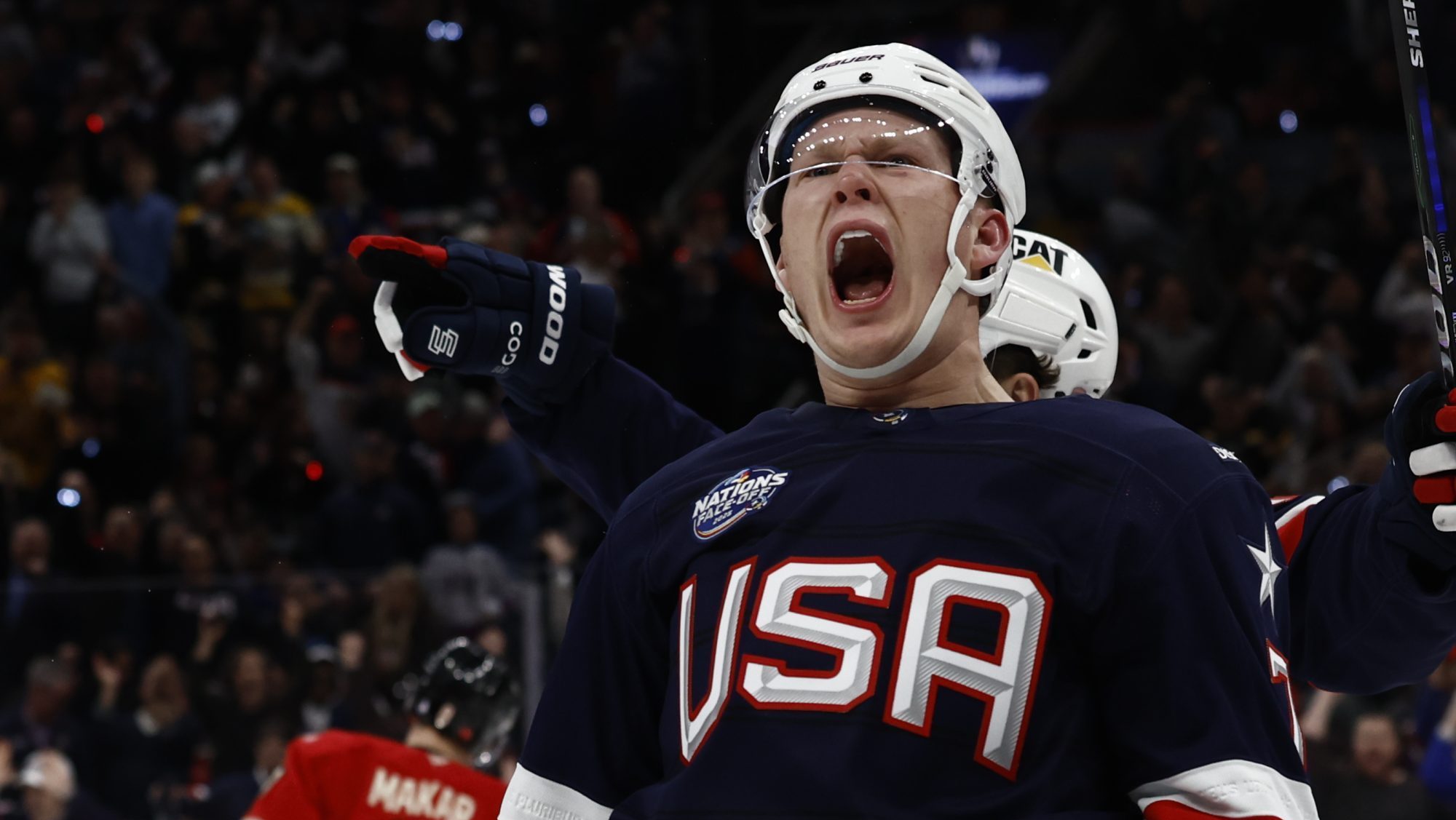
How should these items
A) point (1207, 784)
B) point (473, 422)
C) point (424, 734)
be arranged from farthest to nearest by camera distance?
point (473, 422) → point (424, 734) → point (1207, 784)

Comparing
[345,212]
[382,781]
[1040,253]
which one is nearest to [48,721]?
[382,781]

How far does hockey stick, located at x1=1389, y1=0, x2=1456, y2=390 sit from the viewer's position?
197 centimetres

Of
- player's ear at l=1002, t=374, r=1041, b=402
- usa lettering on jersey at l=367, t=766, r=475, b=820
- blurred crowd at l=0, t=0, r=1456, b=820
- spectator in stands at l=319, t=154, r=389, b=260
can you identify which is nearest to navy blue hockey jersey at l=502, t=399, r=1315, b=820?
player's ear at l=1002, t=374, r=1041, b=402

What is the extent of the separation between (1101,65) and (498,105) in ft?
11.7

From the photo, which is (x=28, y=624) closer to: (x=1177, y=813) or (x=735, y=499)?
(x=735, y=499)

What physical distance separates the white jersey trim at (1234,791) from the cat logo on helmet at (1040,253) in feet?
4.32

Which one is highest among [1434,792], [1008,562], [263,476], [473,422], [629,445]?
[1008,562]

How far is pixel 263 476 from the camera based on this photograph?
8828 mm

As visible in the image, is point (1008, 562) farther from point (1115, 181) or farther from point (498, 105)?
point (498, 105)

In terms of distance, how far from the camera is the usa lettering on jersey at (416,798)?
4227 mm

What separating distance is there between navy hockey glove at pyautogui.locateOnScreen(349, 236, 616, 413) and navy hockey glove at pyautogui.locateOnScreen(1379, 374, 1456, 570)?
1422 mm

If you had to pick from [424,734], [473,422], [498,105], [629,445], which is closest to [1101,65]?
[498,105]

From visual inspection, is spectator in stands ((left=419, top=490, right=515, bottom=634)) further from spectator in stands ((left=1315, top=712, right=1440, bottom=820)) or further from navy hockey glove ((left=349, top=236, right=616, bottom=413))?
navy hockey glove ((left=349, top=236, right=616, bottom=413))

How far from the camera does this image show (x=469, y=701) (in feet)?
15.0
